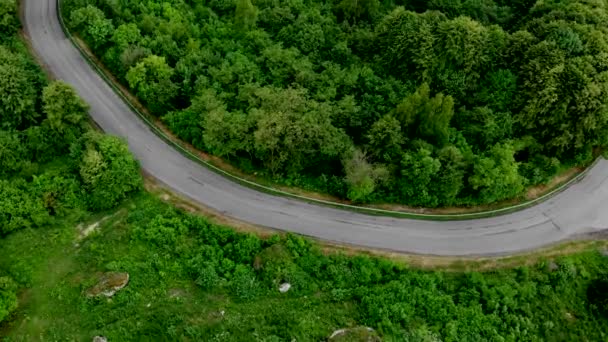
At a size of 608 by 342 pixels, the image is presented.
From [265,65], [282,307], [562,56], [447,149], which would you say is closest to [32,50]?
[265,65]

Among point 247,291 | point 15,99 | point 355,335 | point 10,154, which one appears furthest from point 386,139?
point 15,99

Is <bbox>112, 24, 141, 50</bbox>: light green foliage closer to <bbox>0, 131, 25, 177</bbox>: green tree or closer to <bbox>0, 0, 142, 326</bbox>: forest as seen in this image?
<bbox>0, 0, 142, 326</bbox>: forest

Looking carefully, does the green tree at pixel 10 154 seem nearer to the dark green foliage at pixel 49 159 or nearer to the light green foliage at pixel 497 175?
the dark green foliage at pixel 49 159

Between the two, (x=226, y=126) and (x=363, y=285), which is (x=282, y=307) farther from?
(x=226, y=126)

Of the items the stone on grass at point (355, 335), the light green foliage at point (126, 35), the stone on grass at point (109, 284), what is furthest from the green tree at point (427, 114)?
the light green foliage at point (126, 35)

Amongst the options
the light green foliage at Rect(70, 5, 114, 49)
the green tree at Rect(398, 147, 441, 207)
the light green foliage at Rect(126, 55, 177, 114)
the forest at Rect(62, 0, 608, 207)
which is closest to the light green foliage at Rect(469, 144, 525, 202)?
the forest at Rect(62, 0, 608, 207)

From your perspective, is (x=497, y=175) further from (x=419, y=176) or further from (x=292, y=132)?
(x=292, y=132)

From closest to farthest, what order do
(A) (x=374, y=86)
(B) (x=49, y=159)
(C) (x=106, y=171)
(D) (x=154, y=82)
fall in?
(C) (x=106, y=171), (B) (x=49, y=159), (D) (x=154, y=82), (A) (x=374, y=86)
